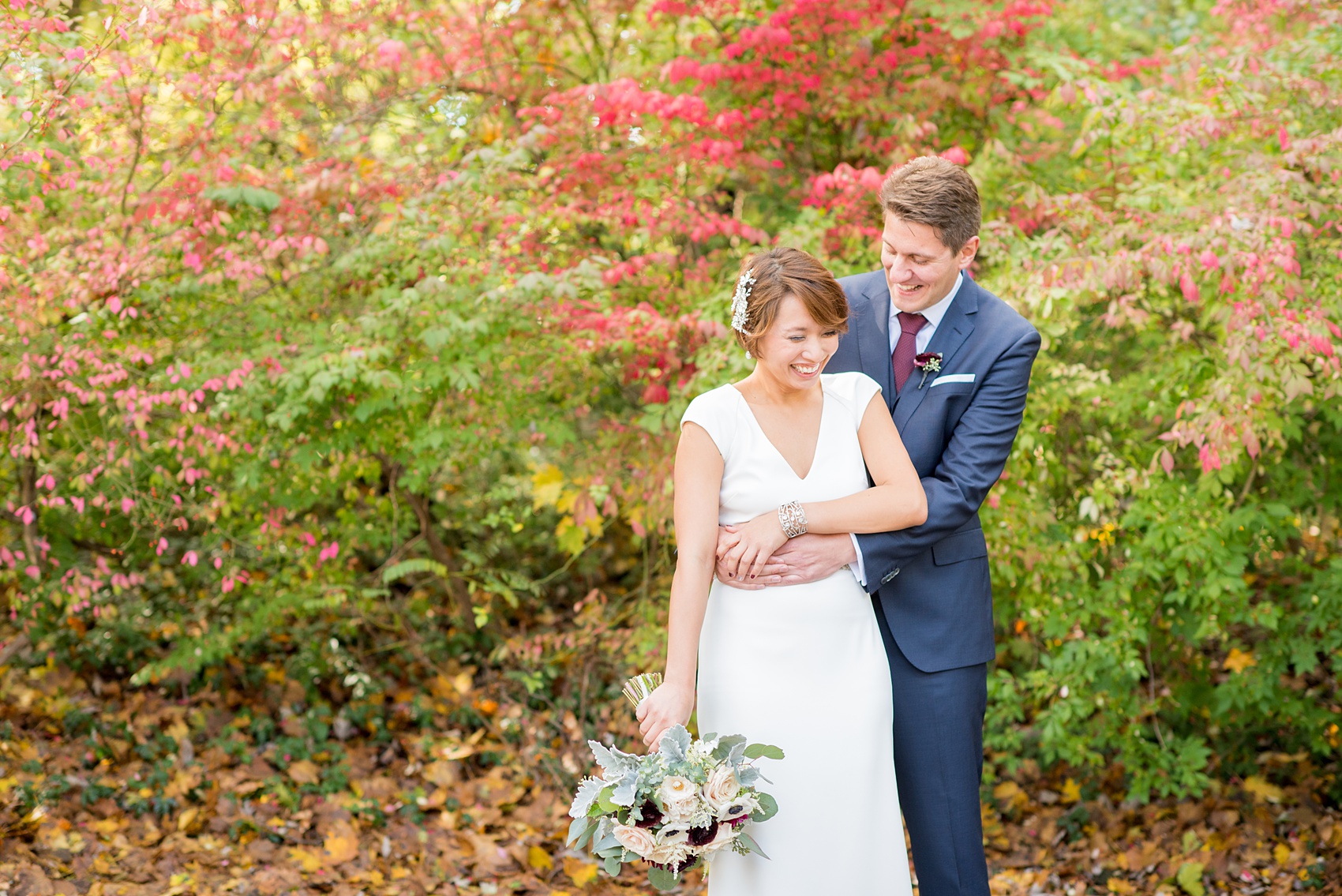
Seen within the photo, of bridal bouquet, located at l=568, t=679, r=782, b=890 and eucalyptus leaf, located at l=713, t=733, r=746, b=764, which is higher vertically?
eucalyptus leaf, located at l=713, t=733, r=746, b=764

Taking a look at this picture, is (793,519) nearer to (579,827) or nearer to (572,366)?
→ (579,827)

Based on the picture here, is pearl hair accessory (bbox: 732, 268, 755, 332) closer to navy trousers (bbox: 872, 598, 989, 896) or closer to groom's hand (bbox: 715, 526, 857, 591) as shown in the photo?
groom's hand (bbox: 715, 526, 857, 591)

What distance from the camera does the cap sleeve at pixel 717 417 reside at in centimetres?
255

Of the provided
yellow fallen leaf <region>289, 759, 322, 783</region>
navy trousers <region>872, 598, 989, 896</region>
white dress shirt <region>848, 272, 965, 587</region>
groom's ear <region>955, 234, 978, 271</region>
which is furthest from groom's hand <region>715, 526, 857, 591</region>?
yellow fallen leaf <region>289, 759, 322, 783</region>

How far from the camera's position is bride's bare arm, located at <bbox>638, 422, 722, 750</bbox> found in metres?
2.39

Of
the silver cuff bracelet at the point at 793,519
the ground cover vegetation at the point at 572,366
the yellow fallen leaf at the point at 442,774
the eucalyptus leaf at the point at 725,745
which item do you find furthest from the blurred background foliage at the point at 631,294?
the eucalyptus leaf at the point at 725,745

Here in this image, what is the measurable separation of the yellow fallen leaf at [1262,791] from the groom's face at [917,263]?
3260 millimetres

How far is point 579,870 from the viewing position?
4480mm

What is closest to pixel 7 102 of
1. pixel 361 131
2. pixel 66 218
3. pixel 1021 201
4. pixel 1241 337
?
pixel 66 218

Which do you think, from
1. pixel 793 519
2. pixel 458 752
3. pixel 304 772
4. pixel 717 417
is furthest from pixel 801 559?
pixel 304 772

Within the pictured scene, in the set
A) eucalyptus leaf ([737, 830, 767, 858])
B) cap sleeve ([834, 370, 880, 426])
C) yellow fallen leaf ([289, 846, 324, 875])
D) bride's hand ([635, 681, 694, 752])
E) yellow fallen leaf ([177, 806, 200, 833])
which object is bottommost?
yellow fallen leaf ([289, 846, 324, 875])

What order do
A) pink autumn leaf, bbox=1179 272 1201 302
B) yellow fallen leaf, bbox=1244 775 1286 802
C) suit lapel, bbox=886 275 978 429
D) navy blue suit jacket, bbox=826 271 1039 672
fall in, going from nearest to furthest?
1. navy blue suit jacket, bbox=826 271 1039 672
2. suit lapel, bbox=886 275 978 429
3. pink autumn leaf, bbox=1179 272 1201 302
4. yellow fallen leaf, bbox=1244 775 1286 802

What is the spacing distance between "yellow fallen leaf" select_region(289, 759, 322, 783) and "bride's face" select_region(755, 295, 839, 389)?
11.7 feet

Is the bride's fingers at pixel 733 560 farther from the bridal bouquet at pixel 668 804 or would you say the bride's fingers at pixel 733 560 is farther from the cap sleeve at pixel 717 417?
the bridal bouquet at pixel 668 804
